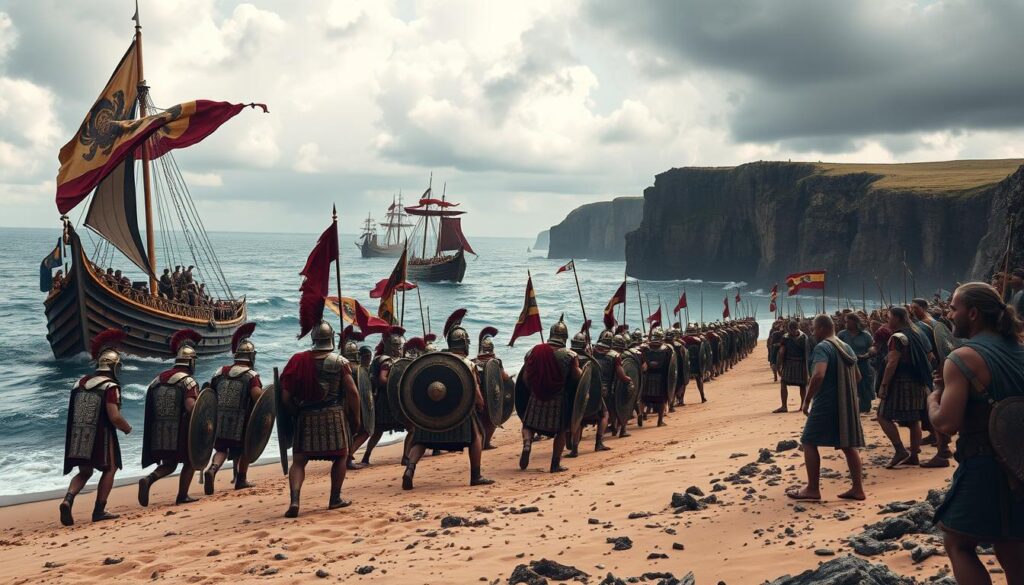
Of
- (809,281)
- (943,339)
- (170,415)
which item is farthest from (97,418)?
(809,281)

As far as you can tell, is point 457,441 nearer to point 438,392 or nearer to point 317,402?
point 438,392

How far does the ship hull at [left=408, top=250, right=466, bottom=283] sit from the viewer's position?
108m

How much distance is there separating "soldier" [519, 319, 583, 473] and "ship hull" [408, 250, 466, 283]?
96.9 metres

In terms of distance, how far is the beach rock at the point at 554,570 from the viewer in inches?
229

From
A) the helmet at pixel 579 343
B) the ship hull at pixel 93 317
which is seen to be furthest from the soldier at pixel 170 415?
the ship hull at pixel 93 317

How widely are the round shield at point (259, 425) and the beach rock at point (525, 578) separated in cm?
420

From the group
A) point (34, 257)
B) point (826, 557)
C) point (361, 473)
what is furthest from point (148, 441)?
point (34, 257)

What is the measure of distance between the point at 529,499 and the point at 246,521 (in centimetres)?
280

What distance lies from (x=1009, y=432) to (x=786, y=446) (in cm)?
584

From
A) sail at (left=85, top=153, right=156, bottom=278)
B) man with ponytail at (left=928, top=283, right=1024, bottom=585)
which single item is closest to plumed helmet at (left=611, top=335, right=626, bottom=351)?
man with ponytail at (left=928, top=283, right=1024, bottom=585)

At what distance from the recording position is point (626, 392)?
44.7 ft

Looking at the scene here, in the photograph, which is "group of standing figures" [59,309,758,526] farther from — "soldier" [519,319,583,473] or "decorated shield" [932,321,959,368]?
"decorated shield" [932,321,959,368]

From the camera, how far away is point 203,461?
9.90 meters

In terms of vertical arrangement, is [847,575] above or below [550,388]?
below
